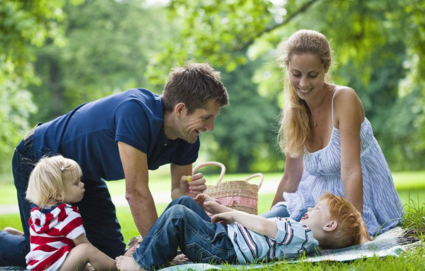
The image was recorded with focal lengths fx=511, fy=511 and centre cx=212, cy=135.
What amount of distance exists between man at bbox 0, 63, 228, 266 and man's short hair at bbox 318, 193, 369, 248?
0.92 m

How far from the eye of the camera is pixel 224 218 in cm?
314

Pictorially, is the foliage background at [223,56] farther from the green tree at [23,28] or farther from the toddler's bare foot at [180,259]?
the toddler's bare foot at [180,259]

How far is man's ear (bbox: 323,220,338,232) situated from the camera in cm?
304

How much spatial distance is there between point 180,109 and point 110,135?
47 centimetres

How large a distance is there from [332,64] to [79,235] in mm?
2192

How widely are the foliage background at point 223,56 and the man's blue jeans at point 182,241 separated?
21.4 ft

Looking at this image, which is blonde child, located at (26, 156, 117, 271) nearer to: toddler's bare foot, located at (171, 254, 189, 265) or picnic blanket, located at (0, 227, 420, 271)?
toddler's bare foot, located at (171, 254, 189, 265)

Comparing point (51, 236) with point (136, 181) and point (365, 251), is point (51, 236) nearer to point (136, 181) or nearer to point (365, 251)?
point (136, 181)

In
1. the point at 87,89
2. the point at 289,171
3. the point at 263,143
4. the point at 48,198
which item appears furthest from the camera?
the point at 263,143

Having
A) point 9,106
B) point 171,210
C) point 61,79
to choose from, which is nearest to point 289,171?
point 171,210

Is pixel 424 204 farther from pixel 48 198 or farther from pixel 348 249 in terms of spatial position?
pixel 48 198

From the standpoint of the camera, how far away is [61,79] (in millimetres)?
26734

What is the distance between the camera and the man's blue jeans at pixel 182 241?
2.97 meters

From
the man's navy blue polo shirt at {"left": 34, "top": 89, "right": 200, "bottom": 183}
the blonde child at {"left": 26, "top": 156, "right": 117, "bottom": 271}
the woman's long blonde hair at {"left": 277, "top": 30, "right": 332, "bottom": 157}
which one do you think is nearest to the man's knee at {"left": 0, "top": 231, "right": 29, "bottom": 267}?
the blonde child at {"left": 26, "top": 156, "right": 117, "bottom": 271}
